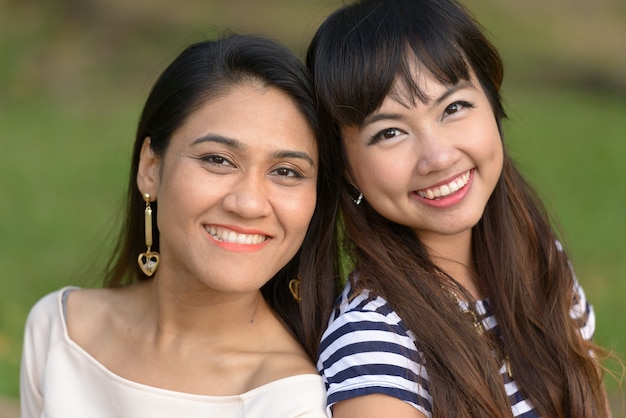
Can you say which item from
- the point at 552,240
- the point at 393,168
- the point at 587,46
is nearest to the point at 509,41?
the point at 587,46

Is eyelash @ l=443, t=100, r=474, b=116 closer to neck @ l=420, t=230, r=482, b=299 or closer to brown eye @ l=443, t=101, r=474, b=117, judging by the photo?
brown eye @ l=443, t=101, r=474, b=117

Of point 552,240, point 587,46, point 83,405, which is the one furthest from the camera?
point 587,46

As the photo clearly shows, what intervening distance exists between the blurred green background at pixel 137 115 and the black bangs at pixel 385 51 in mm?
1827

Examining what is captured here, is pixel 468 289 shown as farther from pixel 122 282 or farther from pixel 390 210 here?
pixel 122 282

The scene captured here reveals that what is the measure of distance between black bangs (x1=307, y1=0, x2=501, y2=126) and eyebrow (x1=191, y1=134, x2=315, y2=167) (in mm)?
167

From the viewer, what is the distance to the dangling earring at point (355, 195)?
121 inches

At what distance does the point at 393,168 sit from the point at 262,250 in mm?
456

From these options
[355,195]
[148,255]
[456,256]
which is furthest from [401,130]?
[148,255]

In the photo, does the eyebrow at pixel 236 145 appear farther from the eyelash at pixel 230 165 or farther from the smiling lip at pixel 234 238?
the smiling lip at pixel 234 238

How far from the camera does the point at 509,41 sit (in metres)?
9.78

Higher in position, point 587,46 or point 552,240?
point 587,46

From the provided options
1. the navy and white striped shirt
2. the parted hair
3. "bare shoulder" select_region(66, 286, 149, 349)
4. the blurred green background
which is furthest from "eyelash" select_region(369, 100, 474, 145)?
the blurred green background

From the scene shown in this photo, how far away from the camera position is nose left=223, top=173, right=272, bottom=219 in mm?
2789

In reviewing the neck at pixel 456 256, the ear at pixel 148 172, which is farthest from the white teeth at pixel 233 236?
the neck at pixel 456 256
